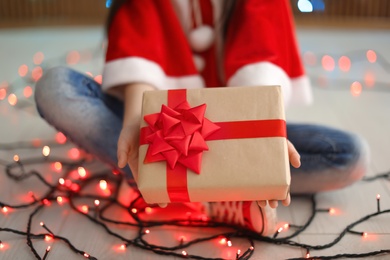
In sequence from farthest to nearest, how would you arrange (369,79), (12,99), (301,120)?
(369,79) → (12,99) → (301,120)

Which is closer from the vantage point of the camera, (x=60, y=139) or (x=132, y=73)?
(x=132, y=73)

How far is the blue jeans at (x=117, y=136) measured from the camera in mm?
1048

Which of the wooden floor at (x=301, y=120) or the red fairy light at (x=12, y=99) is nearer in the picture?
the wooden floor at (x=301, y=120)

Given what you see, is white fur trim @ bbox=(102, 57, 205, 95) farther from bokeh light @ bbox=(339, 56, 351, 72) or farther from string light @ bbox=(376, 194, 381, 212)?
bokeh light @ bbox=(339, 56, 351, 72)

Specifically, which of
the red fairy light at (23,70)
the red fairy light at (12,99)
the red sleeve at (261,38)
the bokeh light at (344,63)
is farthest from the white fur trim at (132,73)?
the bokeh light at (344,63)

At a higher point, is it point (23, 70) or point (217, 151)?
point (23, 70)

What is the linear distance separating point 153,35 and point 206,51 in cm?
13

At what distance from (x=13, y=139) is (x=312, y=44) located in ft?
4.17

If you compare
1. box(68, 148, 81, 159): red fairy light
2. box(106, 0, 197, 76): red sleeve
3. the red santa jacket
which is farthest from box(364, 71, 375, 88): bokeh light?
box(68, 148, 81, 159): red fairy light

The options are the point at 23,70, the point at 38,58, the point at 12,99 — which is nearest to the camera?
the point at 12,99

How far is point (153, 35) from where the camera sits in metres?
1.10

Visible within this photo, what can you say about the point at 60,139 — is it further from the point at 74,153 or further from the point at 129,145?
the point at 129,145

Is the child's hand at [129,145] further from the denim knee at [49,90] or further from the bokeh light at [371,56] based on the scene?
the bokeh light at [371,56]

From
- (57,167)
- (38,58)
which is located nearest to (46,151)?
(57,167)
